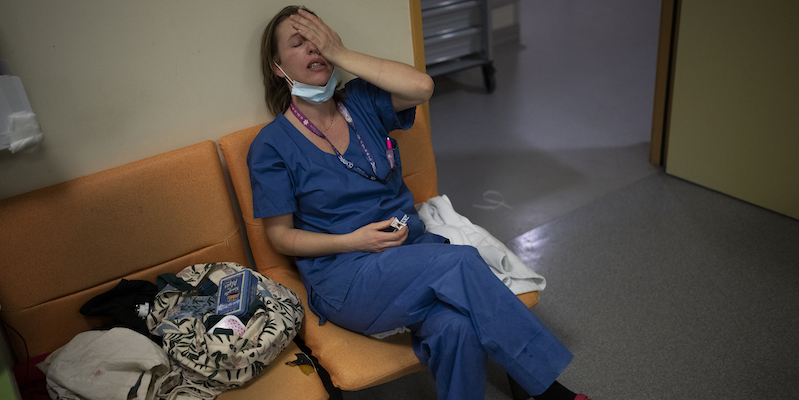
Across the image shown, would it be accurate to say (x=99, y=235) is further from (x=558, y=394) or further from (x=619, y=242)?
(x=619, y=242)

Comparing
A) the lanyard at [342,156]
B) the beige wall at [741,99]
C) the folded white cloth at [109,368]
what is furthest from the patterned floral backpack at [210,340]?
the beige wall at [741,99]

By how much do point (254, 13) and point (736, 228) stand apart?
6.91 ft

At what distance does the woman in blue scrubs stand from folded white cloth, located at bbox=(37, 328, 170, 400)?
0.43 meters

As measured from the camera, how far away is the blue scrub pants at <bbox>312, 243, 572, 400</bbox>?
1348 millimetres

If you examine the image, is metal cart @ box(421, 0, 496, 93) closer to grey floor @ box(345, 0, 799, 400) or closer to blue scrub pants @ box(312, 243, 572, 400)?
grey floor @ box(345, 0, 799, 400)

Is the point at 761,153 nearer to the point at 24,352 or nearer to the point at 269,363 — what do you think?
the point at 269,363

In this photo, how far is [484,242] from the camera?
169 cm

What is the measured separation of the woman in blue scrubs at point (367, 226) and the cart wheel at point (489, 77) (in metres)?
2.60

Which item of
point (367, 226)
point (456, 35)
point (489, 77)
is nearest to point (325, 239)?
point (367, 226)

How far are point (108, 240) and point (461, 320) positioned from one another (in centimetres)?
95

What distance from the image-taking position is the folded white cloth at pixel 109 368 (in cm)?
126

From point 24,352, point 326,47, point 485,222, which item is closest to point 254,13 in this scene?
point 326,47

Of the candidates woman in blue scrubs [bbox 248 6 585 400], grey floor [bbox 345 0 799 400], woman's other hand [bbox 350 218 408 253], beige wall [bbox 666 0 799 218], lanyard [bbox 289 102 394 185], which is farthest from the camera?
beige wall [bbox 666 0 799 218]

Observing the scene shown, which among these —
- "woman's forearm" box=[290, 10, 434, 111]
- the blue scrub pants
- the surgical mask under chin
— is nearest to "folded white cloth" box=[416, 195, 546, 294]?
the blue scrub pants
